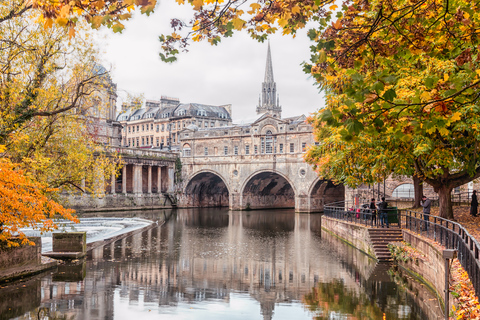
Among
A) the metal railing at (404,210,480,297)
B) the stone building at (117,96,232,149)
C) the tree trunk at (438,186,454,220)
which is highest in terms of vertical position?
the stone building at (117,96,232,149)

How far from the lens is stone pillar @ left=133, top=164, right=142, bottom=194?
A: 2198 inches

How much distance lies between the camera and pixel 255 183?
189ft

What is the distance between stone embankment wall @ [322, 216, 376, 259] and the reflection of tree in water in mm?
6089

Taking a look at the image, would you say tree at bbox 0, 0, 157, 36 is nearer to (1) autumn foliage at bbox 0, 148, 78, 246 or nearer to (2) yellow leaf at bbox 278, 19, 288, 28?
(2) yellow leaf at bbox 278, 19, 288, 28

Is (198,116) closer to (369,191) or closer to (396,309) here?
(369,191)

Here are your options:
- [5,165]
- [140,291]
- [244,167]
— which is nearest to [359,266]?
[140,291]

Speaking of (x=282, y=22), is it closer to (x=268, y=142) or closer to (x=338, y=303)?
(x=338, y=303)

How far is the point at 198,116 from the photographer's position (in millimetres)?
87500

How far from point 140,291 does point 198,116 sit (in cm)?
7450

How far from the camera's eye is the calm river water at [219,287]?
11.9 metres

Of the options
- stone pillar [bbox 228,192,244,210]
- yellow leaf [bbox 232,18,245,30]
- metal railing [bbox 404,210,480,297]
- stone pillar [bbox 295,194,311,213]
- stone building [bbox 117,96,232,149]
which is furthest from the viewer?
stone building [bbox 117,96,232,149]

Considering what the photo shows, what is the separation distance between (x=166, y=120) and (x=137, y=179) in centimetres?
3632

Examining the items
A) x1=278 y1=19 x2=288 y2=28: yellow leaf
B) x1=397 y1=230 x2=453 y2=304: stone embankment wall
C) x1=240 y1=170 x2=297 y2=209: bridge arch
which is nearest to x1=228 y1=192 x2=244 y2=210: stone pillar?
x1=240 y1=170 x2=297 y2=209: bridge arch

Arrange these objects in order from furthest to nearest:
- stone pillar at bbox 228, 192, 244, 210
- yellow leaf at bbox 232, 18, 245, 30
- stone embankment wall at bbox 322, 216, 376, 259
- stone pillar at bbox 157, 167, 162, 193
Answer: stone pillar at bbox 157, 167, 162, 193
stone pillar at bbox 228, 192, 244, 210
stone embankment wall at bbox 322, 216, 376, 259
yellow leaf at bbox 232, 18, 245, 30
